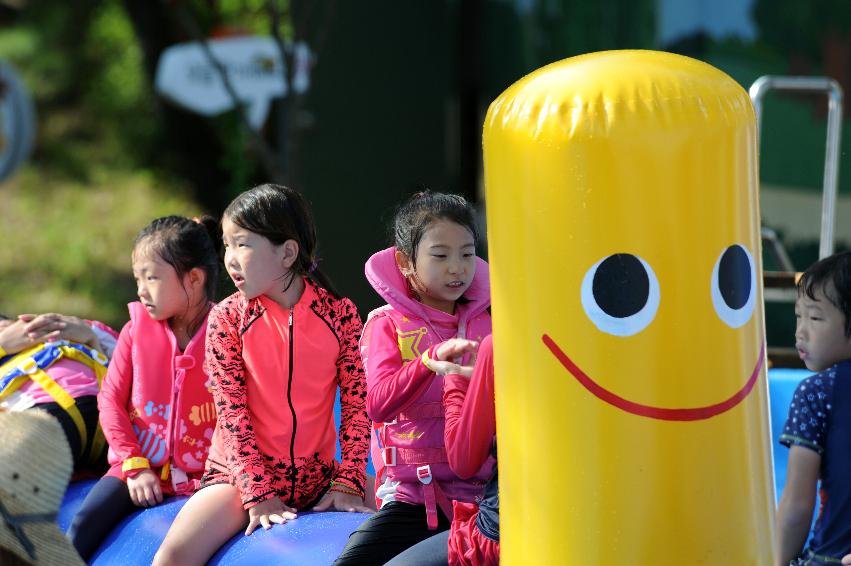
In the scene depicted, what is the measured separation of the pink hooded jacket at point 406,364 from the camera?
317 cm

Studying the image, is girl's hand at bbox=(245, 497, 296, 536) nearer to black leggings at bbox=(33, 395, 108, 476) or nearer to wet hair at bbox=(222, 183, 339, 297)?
wet hair at bbox=(222, 183, 339, 297)

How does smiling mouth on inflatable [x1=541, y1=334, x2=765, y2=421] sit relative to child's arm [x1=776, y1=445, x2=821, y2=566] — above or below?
above

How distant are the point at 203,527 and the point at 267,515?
18 centimetres

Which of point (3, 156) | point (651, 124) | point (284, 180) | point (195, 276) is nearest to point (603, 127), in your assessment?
point (651, 124)

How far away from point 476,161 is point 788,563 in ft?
19.8

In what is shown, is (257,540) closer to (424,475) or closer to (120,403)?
(424,475)

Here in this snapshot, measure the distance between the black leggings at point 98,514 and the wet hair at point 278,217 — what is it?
3.19 ft

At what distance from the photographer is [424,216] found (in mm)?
3203

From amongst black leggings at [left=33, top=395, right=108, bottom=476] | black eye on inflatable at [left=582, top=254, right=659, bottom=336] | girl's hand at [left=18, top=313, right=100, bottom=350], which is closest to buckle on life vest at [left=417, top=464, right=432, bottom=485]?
black eye on inflatable at [left=582, top=254, right=659, bottom=336]

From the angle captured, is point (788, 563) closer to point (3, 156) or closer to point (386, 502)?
point (386, 502)

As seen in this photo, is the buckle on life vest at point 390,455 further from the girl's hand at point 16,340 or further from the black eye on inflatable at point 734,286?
the girl's hand at point 16,340

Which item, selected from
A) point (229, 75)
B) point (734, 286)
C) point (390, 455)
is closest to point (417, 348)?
point (390, 455)

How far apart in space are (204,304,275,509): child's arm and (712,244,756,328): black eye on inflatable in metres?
1.48

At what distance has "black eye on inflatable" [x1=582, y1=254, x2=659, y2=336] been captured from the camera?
2.42m
